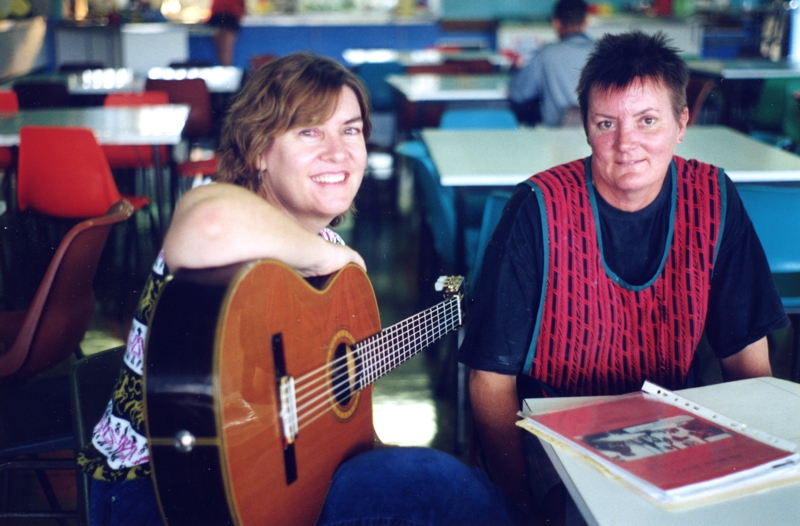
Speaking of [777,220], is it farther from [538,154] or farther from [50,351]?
[50,351]

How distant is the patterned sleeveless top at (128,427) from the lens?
1205 mm

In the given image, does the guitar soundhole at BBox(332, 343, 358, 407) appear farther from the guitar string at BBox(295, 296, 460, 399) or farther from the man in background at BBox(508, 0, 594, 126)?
the man in background at BBox(508, 0, 594, 126)

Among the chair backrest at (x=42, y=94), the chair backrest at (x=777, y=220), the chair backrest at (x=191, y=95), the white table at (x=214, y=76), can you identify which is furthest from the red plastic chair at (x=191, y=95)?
the chair backrest at (x=777, y=220)

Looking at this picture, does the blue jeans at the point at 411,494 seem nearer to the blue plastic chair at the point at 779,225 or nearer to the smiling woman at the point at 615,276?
the smiling woman at the point at 615,276

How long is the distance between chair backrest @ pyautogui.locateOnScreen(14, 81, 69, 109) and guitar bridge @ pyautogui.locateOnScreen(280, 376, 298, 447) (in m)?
4.71

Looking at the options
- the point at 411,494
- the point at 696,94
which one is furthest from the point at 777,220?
the point at 696,94

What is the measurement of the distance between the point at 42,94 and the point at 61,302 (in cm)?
389

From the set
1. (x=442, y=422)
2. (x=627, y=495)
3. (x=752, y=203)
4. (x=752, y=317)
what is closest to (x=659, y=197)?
(x=752, y=317)

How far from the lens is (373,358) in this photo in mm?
1482

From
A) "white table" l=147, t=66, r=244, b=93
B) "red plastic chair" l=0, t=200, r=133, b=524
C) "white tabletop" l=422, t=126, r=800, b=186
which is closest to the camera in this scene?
"red plastic chair" l=0, t=200, r=133, b=524

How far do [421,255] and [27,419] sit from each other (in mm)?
2413

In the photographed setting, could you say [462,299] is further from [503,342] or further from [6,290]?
[6,290]

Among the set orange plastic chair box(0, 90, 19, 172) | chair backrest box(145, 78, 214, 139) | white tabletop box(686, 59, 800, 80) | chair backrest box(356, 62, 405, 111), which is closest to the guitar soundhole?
orange plastic chair box(0, 90, 19, 172)

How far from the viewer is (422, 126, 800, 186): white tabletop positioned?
255 cm
